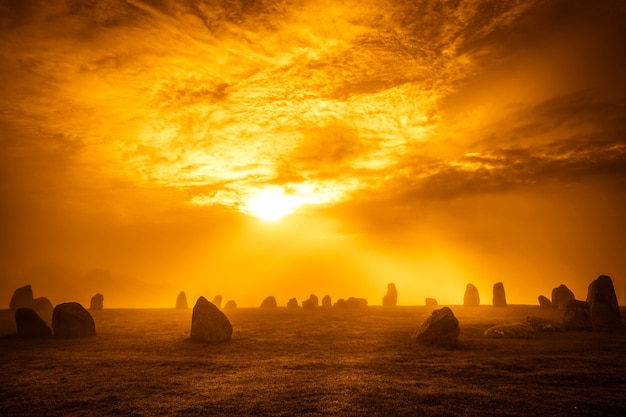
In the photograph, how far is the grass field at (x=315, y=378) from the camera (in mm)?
11234

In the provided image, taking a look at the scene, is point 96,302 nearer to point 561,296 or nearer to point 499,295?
point 499,295

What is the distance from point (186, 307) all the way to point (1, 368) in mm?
63959

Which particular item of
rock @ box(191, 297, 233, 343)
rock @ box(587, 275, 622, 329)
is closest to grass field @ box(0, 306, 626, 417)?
rock @ box(191, 297, 233, 343)

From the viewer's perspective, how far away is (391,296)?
77.1 meters

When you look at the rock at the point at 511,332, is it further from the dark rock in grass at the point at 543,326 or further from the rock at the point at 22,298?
the rock at the point at 22,298

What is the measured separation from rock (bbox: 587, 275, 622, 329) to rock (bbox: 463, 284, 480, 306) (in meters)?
43.4

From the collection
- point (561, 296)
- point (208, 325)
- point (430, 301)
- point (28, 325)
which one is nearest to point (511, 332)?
Answer: point (208, 325)

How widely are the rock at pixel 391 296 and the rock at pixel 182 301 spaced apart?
142ft

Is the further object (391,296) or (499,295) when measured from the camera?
(391,296)

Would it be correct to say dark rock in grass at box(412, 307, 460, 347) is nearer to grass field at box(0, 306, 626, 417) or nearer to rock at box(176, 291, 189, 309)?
grass field at box(0, 306, 626, 417)

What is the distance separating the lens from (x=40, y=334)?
2498 centimetres

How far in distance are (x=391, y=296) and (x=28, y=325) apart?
65.1 metres

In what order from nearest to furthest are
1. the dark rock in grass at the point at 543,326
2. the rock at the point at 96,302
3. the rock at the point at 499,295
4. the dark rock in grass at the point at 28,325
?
1. the dark rock in grass at the point at 28,325
2. the dark rock in grass at the point at 543,326
3. the rock at the point at 499,295
4. the rock at the point at 96,302

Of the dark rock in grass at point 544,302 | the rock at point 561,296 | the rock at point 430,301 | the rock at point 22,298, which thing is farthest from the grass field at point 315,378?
the rock at point 430,301
